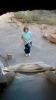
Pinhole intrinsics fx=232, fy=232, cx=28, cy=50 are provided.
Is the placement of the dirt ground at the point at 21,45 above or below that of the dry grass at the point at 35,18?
below

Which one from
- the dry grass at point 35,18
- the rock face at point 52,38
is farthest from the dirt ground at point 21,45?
the dry grass at point 35,18

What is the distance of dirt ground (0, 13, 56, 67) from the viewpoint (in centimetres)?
608

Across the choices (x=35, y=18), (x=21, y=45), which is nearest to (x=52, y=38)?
(x=21, y=45)

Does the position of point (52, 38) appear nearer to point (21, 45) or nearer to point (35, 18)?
point (21, 45)

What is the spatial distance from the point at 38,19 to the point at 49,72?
462 cm

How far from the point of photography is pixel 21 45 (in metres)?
6.83

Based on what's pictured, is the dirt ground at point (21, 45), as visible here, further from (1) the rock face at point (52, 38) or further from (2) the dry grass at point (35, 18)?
(2) the dry grass at point (35, 18)

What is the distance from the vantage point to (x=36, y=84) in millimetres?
4195

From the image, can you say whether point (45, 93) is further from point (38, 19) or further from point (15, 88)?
point (38, 19)

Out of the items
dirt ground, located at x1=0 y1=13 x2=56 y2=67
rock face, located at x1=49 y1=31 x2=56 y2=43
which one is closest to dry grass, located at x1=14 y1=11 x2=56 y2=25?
dirt ground, located at x1=0 y1=13 x2=56 y2=67

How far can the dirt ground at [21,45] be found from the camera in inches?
239

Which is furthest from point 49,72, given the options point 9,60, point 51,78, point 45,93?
point 9,60

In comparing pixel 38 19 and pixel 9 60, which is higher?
pixel 38 19

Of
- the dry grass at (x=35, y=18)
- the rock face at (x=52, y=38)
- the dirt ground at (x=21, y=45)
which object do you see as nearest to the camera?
the dirt ground at (x=21, y=45)
